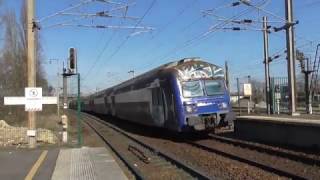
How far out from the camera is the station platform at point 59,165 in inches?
493

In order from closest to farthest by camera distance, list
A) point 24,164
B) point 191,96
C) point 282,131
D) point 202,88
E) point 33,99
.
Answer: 1. point 24,164
2. point 282,131
3. point 33,99
4. point 191,96
5. point 202,88

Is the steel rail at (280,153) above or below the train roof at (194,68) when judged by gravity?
below

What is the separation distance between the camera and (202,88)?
71.3 ft

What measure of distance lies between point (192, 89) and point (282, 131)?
3.92m

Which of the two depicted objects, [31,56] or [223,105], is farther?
[223,105]

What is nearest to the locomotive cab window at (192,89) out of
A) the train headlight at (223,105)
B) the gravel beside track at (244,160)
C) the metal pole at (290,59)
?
the train headlight at (223,105)

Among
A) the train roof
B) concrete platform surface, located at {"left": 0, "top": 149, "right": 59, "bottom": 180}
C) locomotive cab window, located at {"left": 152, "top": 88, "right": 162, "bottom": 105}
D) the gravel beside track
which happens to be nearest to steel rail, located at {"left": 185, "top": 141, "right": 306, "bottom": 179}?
the gravel beside track

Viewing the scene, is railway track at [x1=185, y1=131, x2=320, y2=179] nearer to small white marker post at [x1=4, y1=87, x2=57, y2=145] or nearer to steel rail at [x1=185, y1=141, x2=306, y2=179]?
steel rail at [x1=185, y1=141, x2=306, y2=179]

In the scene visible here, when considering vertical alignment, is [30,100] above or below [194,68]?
below

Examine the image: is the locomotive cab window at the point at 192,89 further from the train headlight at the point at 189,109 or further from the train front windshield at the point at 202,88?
the train headlight at the point at 189,109

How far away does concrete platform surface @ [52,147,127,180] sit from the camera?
12.4m

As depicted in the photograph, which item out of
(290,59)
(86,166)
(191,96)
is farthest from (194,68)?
(290,59)

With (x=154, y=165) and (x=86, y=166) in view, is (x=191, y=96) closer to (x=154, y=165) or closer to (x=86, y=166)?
(x=154, y=165)

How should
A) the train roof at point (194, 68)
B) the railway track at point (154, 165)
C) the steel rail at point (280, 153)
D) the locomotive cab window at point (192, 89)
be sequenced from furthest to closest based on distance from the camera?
the train roof at point (194, 68), the locomotive cab window at point (192, 89), the steel rail at point (280, 153), the railway track at point (154, 165)
